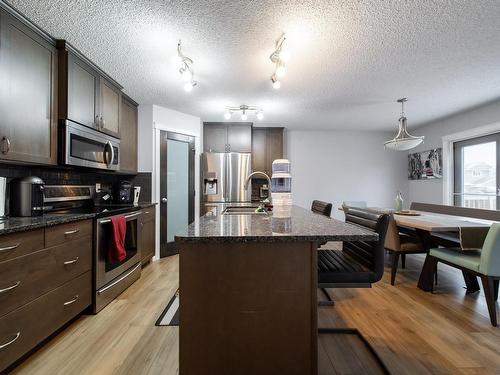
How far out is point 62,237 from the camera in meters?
1.73

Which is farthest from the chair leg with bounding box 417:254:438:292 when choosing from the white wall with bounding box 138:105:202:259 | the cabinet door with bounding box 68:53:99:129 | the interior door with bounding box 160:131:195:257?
the cabinet door with bounding box 68:53:99:129

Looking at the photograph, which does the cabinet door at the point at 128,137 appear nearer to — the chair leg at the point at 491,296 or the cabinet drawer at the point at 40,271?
the cabinet drawer at the point at 40,271

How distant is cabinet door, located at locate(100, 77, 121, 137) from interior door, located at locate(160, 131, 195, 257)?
0.82 meters

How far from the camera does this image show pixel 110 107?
2.82 metres

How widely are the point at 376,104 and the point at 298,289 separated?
11.2 feet

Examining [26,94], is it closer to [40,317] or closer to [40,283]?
[40,283]

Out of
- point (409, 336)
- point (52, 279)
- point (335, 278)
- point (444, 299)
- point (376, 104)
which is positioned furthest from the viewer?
point (376, 104)

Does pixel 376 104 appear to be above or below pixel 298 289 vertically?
above

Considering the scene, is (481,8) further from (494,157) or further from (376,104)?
(494,157)

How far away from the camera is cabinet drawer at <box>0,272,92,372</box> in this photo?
135 cm

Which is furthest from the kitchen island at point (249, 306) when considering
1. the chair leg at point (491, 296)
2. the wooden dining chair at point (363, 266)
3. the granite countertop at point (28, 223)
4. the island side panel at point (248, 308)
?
the chair leg at point (491, 296)

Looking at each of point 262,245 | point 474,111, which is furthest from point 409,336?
point 474,111

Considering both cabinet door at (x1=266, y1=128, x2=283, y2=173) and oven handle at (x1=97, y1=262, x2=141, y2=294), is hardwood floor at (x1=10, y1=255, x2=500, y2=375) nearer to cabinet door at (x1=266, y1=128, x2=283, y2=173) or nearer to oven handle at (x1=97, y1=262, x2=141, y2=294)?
oven handle at (x1=97, y1=262, x2=141, y2=294)

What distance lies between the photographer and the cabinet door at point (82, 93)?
212 cm
